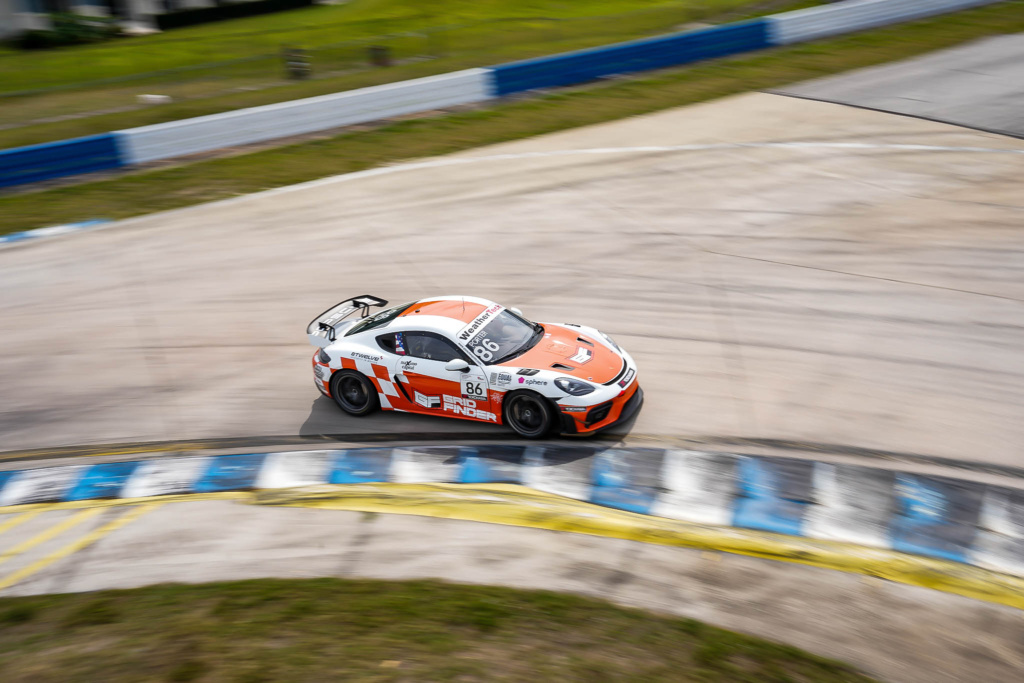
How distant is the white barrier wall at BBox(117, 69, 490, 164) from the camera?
20.0m

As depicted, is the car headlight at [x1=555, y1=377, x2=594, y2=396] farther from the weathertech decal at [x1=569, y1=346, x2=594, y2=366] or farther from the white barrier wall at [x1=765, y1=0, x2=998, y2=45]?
the white barrier wall at [x1=765, y1=0, x2=998, y2=45]

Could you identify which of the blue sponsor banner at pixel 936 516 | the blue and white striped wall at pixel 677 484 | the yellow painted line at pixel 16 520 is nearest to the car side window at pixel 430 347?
the blue and white striped wall at pixel 677 484

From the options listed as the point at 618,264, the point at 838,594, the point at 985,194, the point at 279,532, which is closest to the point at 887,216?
the point at 985,194

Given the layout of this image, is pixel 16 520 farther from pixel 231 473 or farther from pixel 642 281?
pixel 642 281

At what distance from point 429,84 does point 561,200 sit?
7.81m

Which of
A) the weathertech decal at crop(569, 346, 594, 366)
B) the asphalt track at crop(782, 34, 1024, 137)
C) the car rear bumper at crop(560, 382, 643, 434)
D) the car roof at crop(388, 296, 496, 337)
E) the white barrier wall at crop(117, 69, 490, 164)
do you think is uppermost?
the white barrier wall at crop(117, 69, 490, 164)

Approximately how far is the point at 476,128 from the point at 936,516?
50.7 feet

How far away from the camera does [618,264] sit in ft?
45.0

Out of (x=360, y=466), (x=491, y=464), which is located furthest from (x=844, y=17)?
(x=360, y=466)

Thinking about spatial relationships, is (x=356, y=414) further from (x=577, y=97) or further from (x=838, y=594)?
(x=577, y=97)

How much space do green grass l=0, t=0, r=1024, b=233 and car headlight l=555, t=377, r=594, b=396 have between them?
37.3 feet

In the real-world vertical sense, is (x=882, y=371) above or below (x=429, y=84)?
below

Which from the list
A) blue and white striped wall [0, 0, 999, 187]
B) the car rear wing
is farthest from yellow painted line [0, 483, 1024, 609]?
blue and white striped wall [0, 0, 999, 187]

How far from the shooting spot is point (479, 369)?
365 inches
